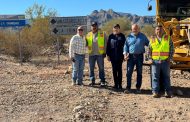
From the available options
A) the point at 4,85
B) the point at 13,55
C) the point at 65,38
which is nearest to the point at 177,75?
the point at 4,85

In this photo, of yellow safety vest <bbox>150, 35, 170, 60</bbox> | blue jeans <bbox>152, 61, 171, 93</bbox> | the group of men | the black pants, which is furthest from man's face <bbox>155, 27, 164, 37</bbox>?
the black pants

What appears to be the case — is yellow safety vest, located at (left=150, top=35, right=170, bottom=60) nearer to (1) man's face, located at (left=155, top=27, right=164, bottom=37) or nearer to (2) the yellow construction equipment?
(1) man's face, located at (left=155, top=27, right=164, bottom=37)

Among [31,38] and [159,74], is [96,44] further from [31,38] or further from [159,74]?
[31,38]

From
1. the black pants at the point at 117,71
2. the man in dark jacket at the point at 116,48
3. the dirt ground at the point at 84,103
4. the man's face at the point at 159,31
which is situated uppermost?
the man's face at the point at 159,31

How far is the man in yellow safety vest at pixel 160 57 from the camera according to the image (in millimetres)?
11773

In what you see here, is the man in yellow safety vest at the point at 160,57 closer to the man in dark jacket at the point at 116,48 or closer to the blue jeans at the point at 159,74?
the blue jeans at the point at 159,74

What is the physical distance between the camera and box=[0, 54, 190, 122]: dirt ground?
9.67 metres

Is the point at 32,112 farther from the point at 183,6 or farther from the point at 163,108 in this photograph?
the point at 183,6

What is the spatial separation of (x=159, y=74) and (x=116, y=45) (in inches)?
61.4

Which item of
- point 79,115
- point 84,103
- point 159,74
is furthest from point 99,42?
point 79,115

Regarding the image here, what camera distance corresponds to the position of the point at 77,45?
44.3ft

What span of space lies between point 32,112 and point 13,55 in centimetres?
1780

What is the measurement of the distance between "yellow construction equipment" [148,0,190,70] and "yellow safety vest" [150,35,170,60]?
1289 millimetres

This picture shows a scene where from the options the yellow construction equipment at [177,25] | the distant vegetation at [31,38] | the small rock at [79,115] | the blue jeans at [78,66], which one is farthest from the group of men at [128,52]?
the distant vegetation at [31,38]
